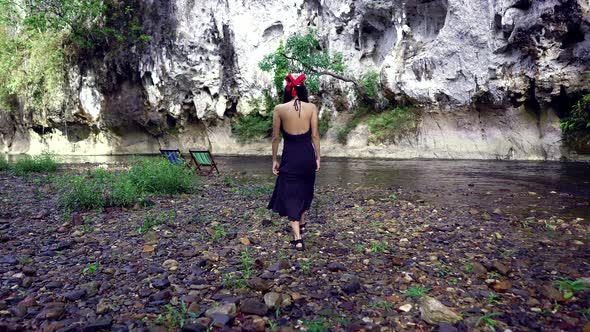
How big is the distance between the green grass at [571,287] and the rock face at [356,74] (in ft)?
49.0

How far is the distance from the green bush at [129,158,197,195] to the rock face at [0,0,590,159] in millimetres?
13770

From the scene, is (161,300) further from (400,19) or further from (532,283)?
(400,19)

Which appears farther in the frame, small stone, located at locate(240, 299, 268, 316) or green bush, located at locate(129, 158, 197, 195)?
green bush, located at locate(129, 158, 197, 195)

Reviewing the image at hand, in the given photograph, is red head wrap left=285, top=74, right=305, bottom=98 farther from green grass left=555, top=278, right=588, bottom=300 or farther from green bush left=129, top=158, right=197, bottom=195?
green bush left=129, top=158, right=197, bottom=195

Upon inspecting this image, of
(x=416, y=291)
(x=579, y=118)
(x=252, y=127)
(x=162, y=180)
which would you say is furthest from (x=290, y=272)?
(x=252, y=127)

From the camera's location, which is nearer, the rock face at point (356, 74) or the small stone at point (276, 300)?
the small stone at point (276, 300)

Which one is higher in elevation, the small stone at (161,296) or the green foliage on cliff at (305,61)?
the green foliage on cliff at (305,61)

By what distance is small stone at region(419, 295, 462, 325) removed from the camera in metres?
2.42

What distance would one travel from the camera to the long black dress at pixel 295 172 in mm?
4312

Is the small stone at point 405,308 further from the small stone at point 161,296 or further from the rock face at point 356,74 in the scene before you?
the rock face at point 356,74

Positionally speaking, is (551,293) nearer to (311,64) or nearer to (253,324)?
(253,324)

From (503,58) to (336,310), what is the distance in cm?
1815

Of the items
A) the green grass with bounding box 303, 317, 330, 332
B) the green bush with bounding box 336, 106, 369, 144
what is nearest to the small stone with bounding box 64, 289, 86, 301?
the green grass with bounding box 303, 317, 330, 332

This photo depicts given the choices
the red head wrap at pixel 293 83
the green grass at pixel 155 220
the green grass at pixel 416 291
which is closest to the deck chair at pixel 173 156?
the green grass at pixel 155 220
